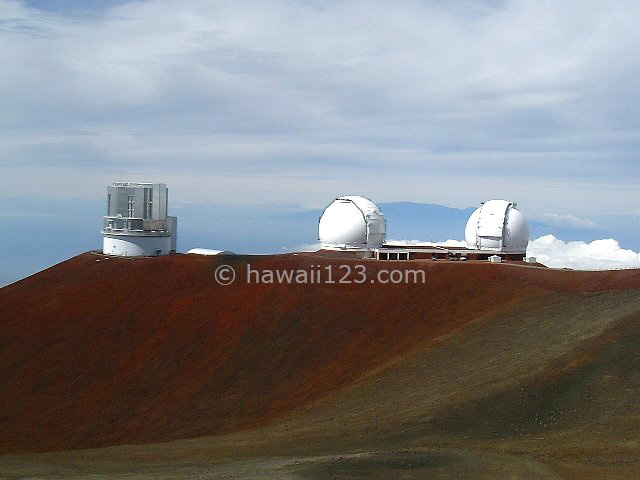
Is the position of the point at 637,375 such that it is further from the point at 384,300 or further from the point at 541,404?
the point at 384,300

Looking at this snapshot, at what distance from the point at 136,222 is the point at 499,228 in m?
22.9

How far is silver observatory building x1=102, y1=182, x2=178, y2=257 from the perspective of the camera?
1706 inches

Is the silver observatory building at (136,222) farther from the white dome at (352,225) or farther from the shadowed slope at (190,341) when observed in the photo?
the white dome at (352,225)

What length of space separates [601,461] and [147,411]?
17.7 m

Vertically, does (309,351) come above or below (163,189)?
below

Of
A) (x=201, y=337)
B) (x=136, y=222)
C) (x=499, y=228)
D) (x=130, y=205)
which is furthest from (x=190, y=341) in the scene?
(x=499, y=228)

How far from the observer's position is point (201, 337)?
109 ft

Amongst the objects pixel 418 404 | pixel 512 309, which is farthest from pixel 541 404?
pixel 512 309

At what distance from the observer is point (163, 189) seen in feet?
147

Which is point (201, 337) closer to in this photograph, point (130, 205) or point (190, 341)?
point (190, 341)

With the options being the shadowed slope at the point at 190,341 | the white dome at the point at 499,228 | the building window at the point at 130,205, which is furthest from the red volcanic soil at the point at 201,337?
the white dome at the point at 499,228

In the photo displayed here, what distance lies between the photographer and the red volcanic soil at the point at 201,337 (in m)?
27.9

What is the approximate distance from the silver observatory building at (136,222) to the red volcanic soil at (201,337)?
8.63 ft

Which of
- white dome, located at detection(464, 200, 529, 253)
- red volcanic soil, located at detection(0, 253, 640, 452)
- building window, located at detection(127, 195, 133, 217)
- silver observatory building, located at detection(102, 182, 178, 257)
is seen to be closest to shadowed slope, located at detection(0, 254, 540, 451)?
red volcanic soil, located at detection(0, 253, 640, 452)
